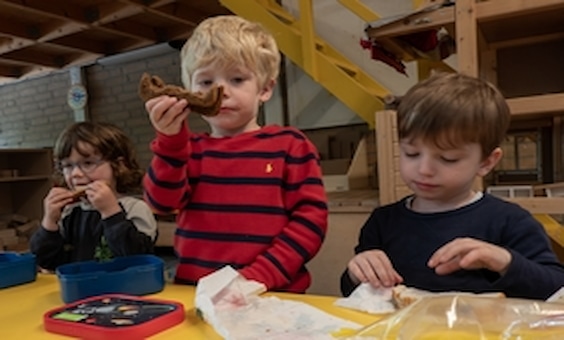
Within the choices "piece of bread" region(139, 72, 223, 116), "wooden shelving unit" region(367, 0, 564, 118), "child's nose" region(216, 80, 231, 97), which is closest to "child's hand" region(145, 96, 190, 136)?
"piece of bread" region(139, 72, 223, 116)

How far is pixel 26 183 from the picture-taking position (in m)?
4.57

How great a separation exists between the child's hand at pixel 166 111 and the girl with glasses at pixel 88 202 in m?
0.38

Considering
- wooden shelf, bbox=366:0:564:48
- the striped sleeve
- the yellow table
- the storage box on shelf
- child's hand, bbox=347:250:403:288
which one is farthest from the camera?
the storage box on shelf

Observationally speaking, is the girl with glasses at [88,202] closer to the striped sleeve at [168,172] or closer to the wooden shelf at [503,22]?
the striped sleeve at [168,172]

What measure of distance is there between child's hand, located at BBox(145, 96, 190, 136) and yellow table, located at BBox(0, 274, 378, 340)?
0.29 m

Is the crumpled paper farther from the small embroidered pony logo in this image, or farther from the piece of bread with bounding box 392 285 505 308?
the small embroidered pony logo

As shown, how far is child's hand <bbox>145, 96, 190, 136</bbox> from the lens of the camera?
74 centimetres

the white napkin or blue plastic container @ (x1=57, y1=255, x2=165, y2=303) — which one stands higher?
blue plastic container @ (x1=57, y1=255, x2=165, y2=303)

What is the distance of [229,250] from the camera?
2.91ft

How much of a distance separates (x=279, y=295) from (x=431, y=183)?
1.08 feet

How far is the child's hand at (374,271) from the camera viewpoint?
0.70 meters

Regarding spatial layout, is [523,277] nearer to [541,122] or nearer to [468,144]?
[468,144]

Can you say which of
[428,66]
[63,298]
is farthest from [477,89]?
[428,66]

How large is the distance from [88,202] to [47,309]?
621mm
